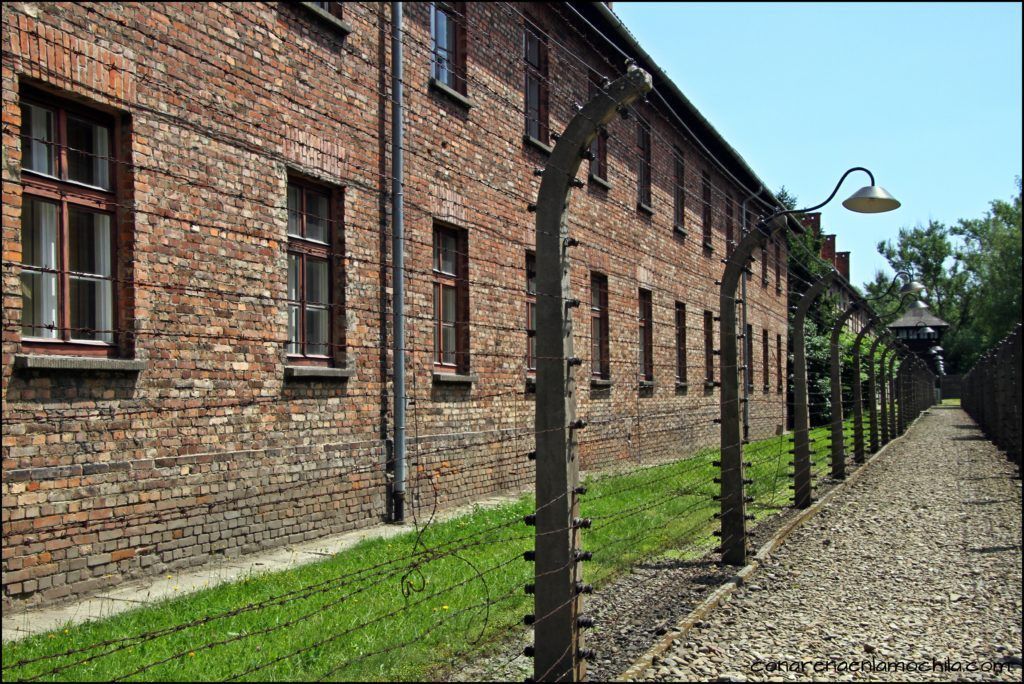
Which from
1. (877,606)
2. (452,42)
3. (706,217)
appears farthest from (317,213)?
(706,217)

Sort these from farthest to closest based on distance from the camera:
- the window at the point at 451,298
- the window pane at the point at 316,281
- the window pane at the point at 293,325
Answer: the window at the point at 451,298
the window pane at the point at 316,281
the window pane at the point at 293,325

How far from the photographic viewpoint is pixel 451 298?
12.1m

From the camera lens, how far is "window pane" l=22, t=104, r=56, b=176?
22.2 feet

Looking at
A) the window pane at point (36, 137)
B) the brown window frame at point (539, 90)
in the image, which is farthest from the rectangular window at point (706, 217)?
the window pane at point (36, 137)

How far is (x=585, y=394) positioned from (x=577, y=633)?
10.2m

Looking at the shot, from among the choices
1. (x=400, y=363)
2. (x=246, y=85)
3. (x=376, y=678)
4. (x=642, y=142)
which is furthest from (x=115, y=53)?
(x=642, y=142)

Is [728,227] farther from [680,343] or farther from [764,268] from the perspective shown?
[764,268]

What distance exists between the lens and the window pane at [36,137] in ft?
22.2

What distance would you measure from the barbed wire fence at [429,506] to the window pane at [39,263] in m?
0.40

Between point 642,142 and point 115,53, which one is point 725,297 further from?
point 642,142

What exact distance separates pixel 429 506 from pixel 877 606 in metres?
5.44

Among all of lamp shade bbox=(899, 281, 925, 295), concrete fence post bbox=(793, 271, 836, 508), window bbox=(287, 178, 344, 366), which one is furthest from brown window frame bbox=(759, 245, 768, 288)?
window bbox=(287, 178, 344, 366)

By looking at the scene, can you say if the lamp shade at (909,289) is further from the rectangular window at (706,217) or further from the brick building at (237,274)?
the brick building at (237,274)

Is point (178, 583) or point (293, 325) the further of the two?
point (293, 325)
